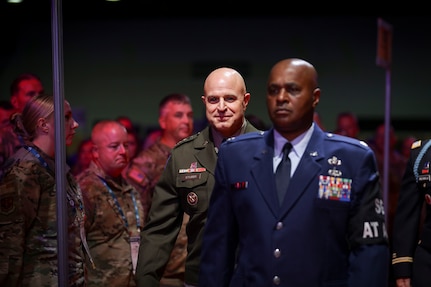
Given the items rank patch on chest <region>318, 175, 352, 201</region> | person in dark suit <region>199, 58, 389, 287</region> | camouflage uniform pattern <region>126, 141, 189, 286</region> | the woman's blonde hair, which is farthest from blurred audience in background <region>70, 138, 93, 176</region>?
rank patch on chest <region>318, 175, 352, 201</region>

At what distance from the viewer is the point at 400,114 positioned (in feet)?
41.1

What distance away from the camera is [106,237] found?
6109mm

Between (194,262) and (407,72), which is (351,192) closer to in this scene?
(194,262)

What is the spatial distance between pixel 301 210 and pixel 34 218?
1.76m

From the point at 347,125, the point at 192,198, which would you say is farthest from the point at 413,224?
the point at 347,125

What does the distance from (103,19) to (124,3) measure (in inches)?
31.3

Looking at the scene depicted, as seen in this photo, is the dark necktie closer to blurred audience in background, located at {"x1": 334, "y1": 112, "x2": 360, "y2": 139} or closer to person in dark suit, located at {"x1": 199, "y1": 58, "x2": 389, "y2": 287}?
person in dark suit, located at {"x1": 199, "y1": 58, "x2": 389, "y2": 287}

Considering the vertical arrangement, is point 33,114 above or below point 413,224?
above

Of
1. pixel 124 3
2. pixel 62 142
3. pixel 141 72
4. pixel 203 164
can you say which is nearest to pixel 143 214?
pixel 203 164

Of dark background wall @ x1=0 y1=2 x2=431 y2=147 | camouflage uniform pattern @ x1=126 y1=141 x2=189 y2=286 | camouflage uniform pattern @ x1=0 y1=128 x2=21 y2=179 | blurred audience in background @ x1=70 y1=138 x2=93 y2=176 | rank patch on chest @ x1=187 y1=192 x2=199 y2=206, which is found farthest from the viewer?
dark background wall @ x1=0 y1=2 x2=431 y2=147

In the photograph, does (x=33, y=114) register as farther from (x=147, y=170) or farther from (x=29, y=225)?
(x=147, y=170)

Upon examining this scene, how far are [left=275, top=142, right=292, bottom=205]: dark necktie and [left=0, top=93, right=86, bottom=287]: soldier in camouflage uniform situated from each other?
1.53m

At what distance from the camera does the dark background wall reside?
12117 mm

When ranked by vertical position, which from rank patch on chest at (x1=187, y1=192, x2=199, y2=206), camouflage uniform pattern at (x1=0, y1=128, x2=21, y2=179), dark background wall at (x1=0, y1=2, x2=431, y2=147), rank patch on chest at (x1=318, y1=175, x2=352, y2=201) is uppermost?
dark background wall at (x1=0, y1=2, x2=431, y2=147)
